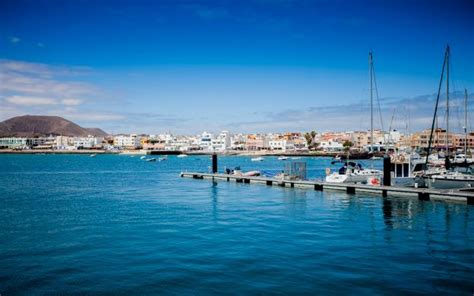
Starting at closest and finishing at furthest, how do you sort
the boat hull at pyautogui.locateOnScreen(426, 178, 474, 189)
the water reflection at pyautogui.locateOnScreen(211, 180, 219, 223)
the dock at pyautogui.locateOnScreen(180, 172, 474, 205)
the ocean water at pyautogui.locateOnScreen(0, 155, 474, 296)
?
the ocean water at pyautogui.locateOnScreen(0, 155, 474, 296) < the water reflection at pyautogui.locateOnScreen(211, 180, 219, 223) < the dock at pyautogui.locateOnScreen(180, 172, 474, 205) < the boat hull at pyautogui.locateOnScreen(426, 178, 474, 189)

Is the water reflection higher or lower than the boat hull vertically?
lower

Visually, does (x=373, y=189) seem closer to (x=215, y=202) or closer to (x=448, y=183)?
(x=448, y=183)

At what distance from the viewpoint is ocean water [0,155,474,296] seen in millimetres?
13055

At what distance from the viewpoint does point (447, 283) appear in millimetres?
12961

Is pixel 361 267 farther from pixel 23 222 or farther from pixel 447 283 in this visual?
pixel 23 222

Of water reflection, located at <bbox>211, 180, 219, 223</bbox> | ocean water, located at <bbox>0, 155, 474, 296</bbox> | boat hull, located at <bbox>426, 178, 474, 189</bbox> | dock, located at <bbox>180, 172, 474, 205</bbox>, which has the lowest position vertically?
ocean water, located at <bbox>0, 155, 474, 296</bbox>

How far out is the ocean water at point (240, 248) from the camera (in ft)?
42.8

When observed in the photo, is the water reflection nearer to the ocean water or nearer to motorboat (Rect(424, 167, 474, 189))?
the ocean water

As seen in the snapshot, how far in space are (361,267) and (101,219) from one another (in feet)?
53.6

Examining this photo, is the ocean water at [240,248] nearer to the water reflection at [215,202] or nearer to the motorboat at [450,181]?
the water reflection at [215,202]

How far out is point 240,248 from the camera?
17.3m

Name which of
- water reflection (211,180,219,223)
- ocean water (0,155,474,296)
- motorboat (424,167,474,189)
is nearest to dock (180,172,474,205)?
ocean water (0,155,474,296)

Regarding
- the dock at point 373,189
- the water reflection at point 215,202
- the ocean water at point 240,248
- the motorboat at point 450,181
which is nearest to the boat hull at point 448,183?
the motorboat at point 450,181

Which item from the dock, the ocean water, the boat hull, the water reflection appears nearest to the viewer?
the ocean water
